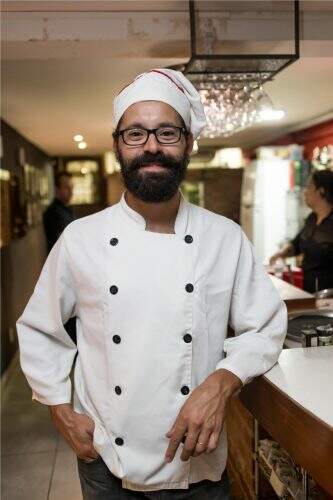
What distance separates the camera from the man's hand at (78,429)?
121cm

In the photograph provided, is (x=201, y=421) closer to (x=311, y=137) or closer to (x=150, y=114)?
(x=150, y=114)

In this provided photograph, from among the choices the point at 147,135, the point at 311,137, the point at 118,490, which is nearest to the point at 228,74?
the point at 147,135

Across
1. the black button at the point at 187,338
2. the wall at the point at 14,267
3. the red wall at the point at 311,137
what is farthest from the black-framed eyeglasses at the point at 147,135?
the red wall at the point at 311,137

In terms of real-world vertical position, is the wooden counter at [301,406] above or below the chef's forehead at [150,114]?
below

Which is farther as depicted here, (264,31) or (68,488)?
(68,488)

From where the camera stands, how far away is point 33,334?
1263 mm

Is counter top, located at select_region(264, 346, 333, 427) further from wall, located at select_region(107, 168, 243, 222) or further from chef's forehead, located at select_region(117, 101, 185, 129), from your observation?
wall, located at select_region(107, 168, 243, 222)

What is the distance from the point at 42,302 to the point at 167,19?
1319 millimetres

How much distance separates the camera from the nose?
1.18m

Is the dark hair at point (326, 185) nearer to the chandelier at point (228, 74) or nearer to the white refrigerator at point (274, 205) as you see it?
the chandelier at point (228, 74)

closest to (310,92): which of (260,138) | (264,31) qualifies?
(264,31)

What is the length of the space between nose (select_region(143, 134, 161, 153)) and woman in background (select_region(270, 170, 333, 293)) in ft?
7.12

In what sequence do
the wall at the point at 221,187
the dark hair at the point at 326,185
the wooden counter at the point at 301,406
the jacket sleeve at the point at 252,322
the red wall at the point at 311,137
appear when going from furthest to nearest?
the wall at the point at 221,187
the red wall at the point at 311,137
the dark hair at the point at 326,185
the jacket sleeve at the point at 252,322
the wooden counter at the point at 301,406

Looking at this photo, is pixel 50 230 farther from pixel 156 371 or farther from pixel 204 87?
pixel 156 371
